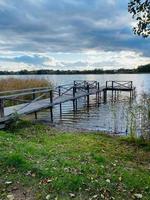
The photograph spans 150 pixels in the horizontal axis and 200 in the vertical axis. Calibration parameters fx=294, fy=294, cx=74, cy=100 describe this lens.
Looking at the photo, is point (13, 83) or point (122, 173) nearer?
point (122, 173)

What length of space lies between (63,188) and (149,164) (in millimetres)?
3005

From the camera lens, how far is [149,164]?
7.04m

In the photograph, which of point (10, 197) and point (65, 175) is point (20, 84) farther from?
point (10, 197)

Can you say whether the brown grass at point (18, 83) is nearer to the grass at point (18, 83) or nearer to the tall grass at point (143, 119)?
the grass at point (18, 83)

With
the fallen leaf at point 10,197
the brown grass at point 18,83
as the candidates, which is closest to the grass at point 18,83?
the brown grass at point 18,83

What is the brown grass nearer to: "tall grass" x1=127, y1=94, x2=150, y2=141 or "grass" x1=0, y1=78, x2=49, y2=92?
"grass" x1=0, y1=78, x2=49, y2=92

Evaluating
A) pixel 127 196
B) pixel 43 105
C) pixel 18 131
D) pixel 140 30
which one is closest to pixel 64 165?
pixel 127 196

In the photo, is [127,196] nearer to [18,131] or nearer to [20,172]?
[20,172]

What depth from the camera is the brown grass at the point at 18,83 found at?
Result: 885 inches

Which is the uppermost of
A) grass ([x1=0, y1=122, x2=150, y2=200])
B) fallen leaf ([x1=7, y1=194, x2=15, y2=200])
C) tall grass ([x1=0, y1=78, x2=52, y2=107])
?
tall grass ([x1=0, y1=78, x2=52, y2=107])

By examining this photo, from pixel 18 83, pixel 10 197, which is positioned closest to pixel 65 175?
pixel 10 197

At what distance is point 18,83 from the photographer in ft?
79.6

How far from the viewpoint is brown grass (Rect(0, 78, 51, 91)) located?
22480 millimetres

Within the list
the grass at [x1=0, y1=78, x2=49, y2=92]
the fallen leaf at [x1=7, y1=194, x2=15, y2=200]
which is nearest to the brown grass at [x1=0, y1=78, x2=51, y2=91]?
the grass at [x1=0, y1=78, x2=49, y2=92]
